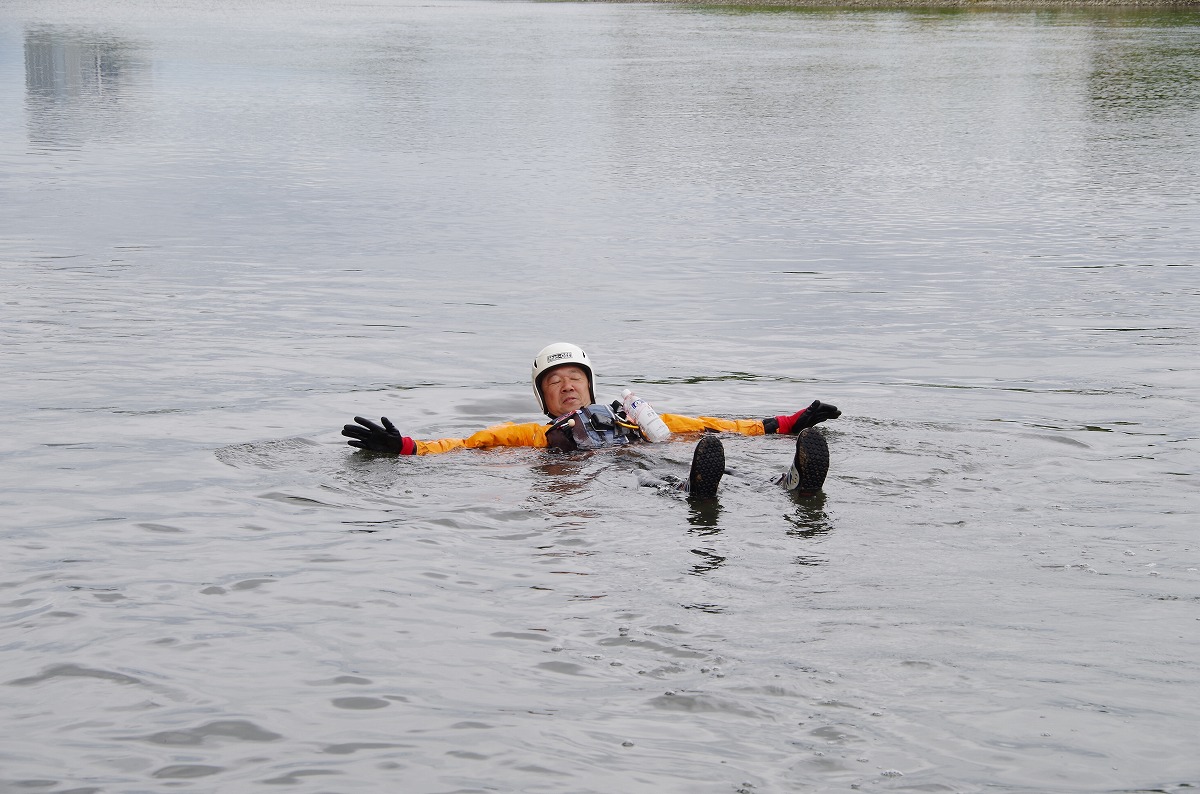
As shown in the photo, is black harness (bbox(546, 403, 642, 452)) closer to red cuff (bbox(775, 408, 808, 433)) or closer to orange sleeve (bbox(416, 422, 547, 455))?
orange sleeve (bbox(416, 422, 547, 455))

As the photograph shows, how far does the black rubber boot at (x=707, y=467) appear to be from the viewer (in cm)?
799

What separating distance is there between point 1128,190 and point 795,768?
67.7 feet

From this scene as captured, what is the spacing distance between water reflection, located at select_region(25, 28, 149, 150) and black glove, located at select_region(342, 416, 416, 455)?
21.3 m

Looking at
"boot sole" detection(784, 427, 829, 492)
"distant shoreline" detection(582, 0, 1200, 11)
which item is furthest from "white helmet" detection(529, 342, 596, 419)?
"distant shoreline" detection(582, 0, 1200, 11)

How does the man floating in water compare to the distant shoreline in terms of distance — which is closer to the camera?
the man floating in water

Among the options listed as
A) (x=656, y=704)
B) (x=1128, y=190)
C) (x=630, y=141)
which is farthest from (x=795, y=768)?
(x=630, y=141)

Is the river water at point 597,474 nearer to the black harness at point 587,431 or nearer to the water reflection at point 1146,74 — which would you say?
the black harness at point 587,431

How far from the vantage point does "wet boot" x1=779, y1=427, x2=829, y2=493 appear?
809cm

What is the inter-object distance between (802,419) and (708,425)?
0.71 m

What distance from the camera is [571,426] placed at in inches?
388

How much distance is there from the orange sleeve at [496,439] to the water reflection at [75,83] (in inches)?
832

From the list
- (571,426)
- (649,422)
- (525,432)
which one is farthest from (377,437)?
(649,422)

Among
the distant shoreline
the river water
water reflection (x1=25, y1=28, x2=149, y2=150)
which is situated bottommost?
the river water

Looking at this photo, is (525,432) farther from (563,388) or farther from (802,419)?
(802,419)
